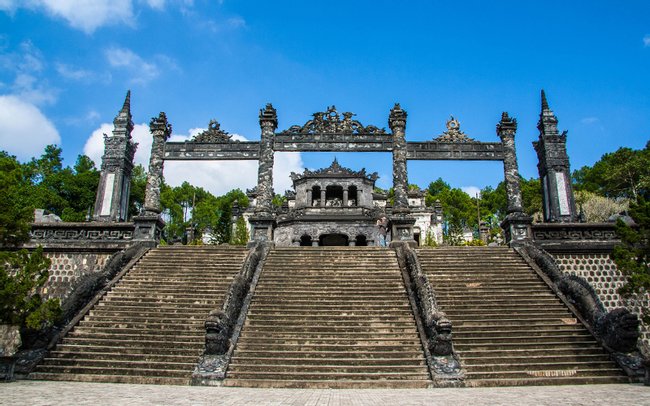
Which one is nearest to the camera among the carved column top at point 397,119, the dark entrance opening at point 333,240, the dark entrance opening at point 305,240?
the carved column top at point 397,119

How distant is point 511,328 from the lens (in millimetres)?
10219

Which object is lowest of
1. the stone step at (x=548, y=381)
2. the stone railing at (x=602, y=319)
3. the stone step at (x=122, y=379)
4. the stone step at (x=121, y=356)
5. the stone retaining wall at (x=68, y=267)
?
the stone step at (x=122, y=379)

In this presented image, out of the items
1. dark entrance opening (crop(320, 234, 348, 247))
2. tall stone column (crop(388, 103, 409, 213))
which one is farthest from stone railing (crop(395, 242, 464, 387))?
dark entrance opening (crop(320, 234, 348, 247))

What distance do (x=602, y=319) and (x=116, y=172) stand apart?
56.3 feet

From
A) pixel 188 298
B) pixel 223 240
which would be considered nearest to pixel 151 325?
pixel 188 298

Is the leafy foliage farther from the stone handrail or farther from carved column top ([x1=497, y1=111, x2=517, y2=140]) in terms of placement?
carved column top ([x1=497, y1=111, x2=517, y2=140])

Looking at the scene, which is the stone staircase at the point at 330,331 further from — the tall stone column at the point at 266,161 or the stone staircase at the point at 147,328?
the tall stone column at the point at 266,161

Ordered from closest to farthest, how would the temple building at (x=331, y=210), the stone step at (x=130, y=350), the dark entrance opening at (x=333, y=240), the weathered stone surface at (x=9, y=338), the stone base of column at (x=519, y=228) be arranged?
1. the stone step at (x=130, y=350)
2. the weathered stone surface at (x=9, y=338)
3. the stone base of column at (x=519, y=228)
4. the temple building at (x=331, y=210)
5. the dark entrance opening at (x=333, y=240)

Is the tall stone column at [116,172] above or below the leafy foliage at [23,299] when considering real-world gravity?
above

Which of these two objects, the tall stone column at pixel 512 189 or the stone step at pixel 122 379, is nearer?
the stone step at pixel 122 379

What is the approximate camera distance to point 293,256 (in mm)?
14836

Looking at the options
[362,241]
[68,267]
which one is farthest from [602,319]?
[362,241]

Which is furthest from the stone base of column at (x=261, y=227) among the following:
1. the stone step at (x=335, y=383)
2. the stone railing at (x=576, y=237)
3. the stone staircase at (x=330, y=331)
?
the stone railing at (x=576, y=237)

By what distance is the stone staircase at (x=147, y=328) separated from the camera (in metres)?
8.97
